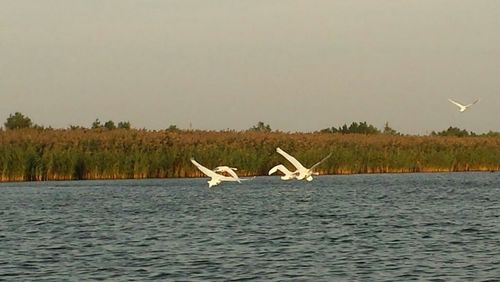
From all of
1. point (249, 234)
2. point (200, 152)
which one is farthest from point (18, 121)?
point (249, 234)

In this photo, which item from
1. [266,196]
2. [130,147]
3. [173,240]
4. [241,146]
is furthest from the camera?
[241,146]

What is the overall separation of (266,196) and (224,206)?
5.68m

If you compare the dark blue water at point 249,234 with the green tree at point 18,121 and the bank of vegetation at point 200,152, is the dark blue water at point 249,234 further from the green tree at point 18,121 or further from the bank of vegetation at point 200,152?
the green tree at point 18,121

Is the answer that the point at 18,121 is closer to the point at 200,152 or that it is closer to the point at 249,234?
the point at 200,152

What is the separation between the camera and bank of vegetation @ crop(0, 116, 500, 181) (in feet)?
158

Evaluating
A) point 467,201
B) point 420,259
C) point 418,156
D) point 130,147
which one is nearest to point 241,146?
point 130,147

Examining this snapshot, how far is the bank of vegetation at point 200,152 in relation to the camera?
4806cm

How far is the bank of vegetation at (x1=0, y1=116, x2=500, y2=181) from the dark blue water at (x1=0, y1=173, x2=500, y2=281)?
175 inches

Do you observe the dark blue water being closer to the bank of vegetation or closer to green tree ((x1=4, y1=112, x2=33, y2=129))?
the bank of vegetation

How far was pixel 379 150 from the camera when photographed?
62844mm

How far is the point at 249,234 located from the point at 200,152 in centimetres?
2832

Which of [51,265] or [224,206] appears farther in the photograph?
[224,206]

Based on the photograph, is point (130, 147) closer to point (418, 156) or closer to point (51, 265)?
point (418, 156)

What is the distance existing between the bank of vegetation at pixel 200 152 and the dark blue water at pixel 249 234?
4.46 meters
